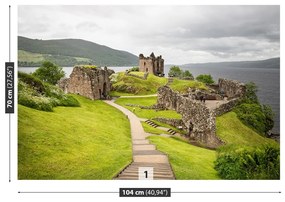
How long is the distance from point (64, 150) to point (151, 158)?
4851 millimetres

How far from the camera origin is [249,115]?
108 feet

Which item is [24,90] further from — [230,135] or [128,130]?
[230,135]

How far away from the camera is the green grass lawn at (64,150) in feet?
50.1

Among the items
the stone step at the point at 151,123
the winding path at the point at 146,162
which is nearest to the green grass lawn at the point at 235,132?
the stone step at the point at 151,123

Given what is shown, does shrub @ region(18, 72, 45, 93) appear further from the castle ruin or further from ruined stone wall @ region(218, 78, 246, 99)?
ruined stone wall @ region(218, 78, 246, 99)

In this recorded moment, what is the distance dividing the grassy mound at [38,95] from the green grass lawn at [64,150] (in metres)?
1.85

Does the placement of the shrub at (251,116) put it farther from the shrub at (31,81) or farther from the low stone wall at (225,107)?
the shrub at (31,81)

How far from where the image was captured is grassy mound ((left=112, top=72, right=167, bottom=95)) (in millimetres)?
53094

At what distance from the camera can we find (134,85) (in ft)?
178

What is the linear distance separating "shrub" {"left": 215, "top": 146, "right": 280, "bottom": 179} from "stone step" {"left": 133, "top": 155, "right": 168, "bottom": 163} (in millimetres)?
3024

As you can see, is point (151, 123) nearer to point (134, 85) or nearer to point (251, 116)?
point (251, 116)

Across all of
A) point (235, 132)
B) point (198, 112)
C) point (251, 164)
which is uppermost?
point (198, 112)

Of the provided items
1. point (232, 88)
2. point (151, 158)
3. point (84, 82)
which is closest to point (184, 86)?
point (232, 88)
